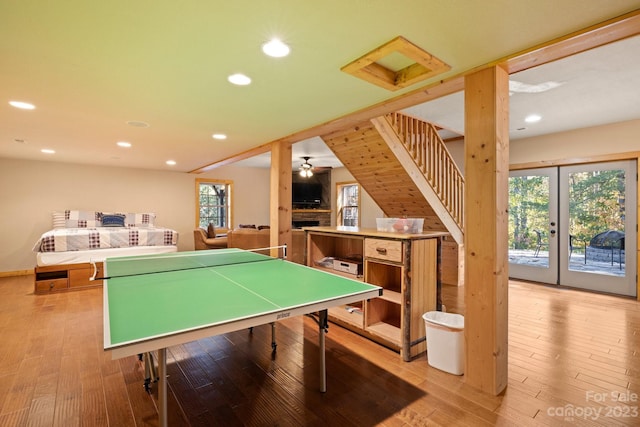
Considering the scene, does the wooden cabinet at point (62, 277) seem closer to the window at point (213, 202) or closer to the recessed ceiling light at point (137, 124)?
the recessed ceiling light at point (137, 124)

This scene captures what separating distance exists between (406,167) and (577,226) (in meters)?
3.21

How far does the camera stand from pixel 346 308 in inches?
131

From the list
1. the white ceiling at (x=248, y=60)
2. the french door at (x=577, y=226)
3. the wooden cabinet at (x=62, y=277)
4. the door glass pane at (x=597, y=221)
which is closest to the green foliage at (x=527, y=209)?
the french door at (x=577, y=226)

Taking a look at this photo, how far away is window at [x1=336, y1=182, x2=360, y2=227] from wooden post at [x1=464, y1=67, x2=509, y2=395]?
6.55m

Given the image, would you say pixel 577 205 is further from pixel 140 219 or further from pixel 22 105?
pixel 140 219

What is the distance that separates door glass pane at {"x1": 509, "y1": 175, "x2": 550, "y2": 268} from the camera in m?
5.21

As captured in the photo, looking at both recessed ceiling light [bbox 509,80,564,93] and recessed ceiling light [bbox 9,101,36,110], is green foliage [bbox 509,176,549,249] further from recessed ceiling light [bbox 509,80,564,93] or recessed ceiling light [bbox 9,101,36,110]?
recessed ceiling light [bbox 9,101,36,110]

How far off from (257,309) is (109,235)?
529 cm

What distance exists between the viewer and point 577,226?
4.85 m

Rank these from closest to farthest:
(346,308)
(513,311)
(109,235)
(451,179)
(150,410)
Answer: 1. (150,410)
2. (346,308)
3. (513,311)
4. (451,179)
5. (109,235)

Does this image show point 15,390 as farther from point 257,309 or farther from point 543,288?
point 543,288

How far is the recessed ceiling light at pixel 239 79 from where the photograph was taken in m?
2.23

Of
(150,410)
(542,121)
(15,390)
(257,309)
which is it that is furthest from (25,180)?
(542,121)

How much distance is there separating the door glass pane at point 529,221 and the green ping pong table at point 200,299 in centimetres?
482
